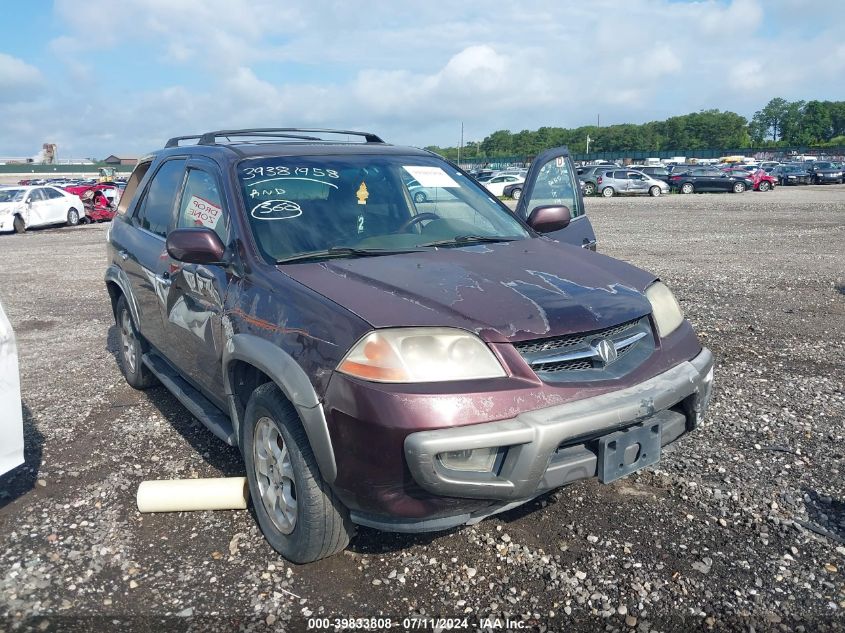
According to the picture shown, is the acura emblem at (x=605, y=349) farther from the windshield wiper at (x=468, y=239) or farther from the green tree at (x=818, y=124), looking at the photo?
the green tree at (x=818, y=124)

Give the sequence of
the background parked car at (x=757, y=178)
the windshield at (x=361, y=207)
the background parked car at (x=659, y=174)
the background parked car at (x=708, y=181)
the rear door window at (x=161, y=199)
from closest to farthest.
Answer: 1. the windshield at (x=361, y=207)
2. the rear door window at (x=161, y=199)
3. the background parked car at (x=708, y=181)
4. the background parked car at (x=757, y=178)
5. the background parked car at (x=659, y=174)

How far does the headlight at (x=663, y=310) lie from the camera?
3266 millimetres

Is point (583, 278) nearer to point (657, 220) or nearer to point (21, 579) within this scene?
point (21, 579)

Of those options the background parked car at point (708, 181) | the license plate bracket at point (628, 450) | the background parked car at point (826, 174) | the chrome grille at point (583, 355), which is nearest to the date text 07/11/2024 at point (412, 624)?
the license plate bracket at point (628, 450)

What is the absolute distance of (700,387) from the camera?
3135mm

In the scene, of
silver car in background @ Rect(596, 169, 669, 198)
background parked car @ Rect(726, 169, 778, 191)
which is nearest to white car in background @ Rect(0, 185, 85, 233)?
silver car in background @ Rect(596, 169, 669, 198)

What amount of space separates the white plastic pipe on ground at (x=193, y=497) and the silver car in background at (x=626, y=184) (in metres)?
36.2

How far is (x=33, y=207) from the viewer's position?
22.5 m

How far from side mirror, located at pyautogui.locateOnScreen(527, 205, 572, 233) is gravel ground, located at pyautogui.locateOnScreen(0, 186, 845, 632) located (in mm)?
1545

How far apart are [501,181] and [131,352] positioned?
33.1m

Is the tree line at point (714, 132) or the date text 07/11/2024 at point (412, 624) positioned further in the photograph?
the tree line at point (714, 132)

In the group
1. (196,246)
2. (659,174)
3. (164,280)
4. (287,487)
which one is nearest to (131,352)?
(164,280)

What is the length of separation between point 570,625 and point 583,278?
148 centimetres

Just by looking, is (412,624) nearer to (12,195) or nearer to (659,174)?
(12,195)
